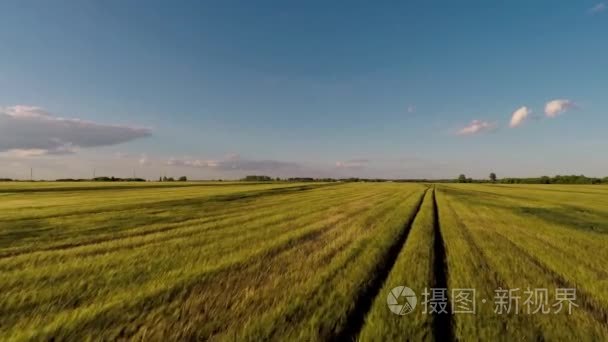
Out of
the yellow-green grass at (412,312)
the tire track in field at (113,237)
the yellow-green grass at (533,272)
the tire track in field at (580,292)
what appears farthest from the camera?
the tire track in field at (113,237)

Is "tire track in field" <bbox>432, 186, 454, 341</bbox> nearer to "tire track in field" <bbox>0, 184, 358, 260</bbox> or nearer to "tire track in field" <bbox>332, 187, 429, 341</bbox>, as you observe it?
"tire track in field" <bbox>332, 187, 429, 341</bbox>

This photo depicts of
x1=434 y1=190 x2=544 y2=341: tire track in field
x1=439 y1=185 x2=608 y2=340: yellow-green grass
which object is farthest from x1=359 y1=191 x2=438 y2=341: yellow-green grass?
x1=434 y1=190 x2=544 y2=341: tire track in field

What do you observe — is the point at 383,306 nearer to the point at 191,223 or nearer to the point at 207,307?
the point at 207,307

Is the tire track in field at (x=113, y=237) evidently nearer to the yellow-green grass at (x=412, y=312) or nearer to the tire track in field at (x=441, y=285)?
the yellow-green grass at (x=412, y=312)

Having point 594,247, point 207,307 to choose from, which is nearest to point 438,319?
point 207,307

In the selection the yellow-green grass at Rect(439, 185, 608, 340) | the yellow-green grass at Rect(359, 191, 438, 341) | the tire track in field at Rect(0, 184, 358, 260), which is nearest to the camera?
the yellow-green grass at Rect(359, 191, 438, 341)

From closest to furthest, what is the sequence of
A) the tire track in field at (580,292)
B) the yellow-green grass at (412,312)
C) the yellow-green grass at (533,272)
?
the yellow-green grass at (412,312) → the yellow-green grass at (533,272) → the tire track in field at (580,292)

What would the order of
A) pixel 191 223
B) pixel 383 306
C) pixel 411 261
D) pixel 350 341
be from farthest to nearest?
pixel 191 223 → pixel 411 261 → pixel 383 306 → pixel 350 341

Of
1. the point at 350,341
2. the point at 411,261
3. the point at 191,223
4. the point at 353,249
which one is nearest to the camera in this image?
the point at 350,341

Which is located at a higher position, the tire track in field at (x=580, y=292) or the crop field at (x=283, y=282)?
the crop field at (x=283, y=282)

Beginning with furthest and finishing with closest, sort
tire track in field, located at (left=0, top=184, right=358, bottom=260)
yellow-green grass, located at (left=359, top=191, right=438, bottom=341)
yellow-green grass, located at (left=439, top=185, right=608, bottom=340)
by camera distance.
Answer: tire track in field, located at (left=0, top=184, right=358, bottom=260) → yellow-green grass, located at (left=439, top=185, right=608, bottom=340) → yellow-green grass, located at (left=359, top=191, right=438, bottom=341)

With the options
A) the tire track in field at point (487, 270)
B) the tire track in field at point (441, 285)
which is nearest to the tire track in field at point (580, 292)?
the tire track in field at point (487, 270)
